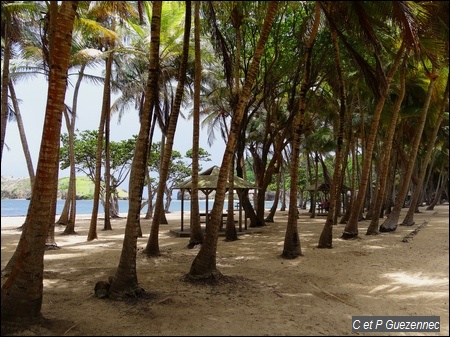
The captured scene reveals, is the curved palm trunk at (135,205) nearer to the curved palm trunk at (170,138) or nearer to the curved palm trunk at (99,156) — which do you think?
the curved palm trunk at (170,138)

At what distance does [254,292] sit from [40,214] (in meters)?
4.11

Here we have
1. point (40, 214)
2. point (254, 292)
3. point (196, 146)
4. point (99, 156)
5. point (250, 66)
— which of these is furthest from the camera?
point (99, 156)

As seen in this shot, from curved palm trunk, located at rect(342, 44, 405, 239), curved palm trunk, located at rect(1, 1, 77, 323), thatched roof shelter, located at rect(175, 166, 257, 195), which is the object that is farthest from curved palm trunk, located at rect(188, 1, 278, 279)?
thatched roof shelter, located at rect(175, 166, 257, 195)

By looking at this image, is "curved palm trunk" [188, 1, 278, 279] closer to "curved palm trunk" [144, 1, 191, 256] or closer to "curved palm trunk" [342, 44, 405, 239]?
"curved palm trunk" [144, 1, 191, 256]

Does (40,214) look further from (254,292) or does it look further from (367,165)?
(367,165)

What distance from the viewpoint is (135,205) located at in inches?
272

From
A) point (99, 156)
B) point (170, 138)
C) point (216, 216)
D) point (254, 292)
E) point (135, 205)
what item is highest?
point (99, 156)

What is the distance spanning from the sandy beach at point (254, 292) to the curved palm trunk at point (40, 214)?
33cm

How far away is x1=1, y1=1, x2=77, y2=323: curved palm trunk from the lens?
4.75 m

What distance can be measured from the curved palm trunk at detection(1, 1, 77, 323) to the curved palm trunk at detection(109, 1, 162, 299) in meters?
1.72

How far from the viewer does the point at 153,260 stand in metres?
10.4

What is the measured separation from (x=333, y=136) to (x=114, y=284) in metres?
21.2

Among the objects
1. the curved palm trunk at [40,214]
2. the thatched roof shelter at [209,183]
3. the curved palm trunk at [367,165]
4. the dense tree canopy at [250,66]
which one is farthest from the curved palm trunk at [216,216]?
the thatched roof shelter at [209,183]

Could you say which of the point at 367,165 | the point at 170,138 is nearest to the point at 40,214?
the point at 170,138
